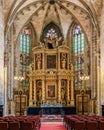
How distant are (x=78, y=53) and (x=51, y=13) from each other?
6.25m

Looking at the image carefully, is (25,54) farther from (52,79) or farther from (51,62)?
(52,79)

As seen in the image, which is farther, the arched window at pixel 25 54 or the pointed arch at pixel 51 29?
the pointed arch at pixel 51 29

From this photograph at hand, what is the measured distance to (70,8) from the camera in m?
42.7

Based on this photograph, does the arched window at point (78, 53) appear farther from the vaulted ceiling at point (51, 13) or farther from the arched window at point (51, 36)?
the arched window at point (51, 36)

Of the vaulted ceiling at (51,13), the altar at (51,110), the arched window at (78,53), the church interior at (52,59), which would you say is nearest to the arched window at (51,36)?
the church interior at (52,59)

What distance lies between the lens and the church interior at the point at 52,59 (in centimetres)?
4078

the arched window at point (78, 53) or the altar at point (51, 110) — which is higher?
the arched window at point (78, 53)

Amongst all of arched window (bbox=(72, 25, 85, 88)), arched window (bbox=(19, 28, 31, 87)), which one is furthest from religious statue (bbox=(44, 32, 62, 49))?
arched window (bbox=(19, 28, 31, 87))

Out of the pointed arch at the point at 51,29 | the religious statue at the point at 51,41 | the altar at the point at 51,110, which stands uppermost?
the pointed arch at the point at 51,29

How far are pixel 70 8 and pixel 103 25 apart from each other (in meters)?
9.12

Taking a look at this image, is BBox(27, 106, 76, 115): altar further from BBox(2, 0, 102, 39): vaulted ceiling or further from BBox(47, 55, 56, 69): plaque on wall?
BBox(2, 0, 102, 39): vaulted ceiling

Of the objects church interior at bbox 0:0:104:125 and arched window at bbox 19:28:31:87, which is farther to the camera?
arched window at bbox 19:28:31:87

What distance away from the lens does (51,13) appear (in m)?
45.8

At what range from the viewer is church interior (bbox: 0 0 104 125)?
40.8 meters
